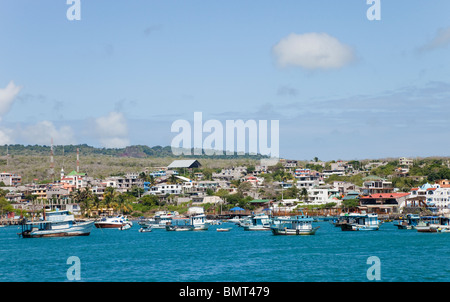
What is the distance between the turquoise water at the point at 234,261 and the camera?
3828 centimetres

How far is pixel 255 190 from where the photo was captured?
154m

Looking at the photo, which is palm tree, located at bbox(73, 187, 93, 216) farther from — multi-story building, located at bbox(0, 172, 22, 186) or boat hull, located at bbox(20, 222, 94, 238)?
multi-story building, located at bbox(0, 172, 22, 186)

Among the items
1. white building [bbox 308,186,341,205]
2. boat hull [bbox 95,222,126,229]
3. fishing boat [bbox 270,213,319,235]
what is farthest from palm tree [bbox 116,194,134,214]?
fishing boat [bbox 270,213,319,235]

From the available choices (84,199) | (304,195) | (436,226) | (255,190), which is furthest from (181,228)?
(255,190)

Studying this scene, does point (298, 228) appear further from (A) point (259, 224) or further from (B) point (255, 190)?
(B) point (255, 190)

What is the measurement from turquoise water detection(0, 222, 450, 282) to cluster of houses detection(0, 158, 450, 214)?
2356 inches

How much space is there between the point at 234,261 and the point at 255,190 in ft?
353

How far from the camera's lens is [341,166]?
618 feet

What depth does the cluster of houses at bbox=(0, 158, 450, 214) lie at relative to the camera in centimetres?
12556

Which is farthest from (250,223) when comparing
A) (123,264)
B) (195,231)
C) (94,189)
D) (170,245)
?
(94,189)
